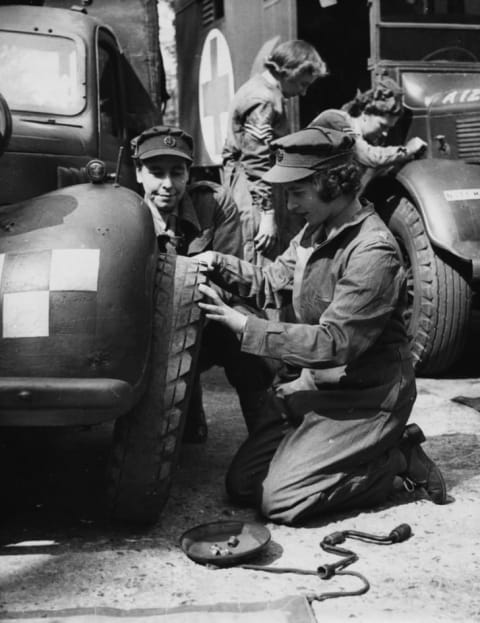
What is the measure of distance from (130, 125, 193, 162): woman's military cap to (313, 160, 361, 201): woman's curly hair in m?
0.69

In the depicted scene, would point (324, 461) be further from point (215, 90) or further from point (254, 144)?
point (215, 90)

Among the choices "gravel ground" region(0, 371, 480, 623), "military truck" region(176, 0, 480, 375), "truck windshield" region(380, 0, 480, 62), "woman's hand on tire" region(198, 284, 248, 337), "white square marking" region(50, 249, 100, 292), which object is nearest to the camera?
"gravel ground" region(0, 371, 480, 623)

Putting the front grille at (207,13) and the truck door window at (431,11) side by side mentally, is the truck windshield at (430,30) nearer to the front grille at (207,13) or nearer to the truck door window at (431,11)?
the truck door window at (431,11)

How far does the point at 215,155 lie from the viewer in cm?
732

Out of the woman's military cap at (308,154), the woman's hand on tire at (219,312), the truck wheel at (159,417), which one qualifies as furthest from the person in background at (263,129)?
the truck wheel at (159,417)

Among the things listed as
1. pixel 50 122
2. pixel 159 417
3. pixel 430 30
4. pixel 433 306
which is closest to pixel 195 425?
pixel 159 417

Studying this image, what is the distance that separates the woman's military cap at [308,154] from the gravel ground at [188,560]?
111cm

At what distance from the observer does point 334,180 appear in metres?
3.23

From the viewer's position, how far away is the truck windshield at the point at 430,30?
5.91 metres

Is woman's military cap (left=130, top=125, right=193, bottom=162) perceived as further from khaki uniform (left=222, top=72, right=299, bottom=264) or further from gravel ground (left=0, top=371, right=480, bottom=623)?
khaki uniform (left=222, top=72, right=299, bottom=264)

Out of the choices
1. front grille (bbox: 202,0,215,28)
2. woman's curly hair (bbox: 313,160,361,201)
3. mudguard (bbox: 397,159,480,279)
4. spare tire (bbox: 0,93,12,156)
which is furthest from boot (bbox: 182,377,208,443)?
front grille (bbox: 202,0,215,28)

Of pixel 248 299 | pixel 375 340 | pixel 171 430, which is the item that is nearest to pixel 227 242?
pixel 248 299

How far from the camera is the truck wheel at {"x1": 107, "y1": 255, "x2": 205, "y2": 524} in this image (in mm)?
2895

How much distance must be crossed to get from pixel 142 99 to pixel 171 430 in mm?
2708
